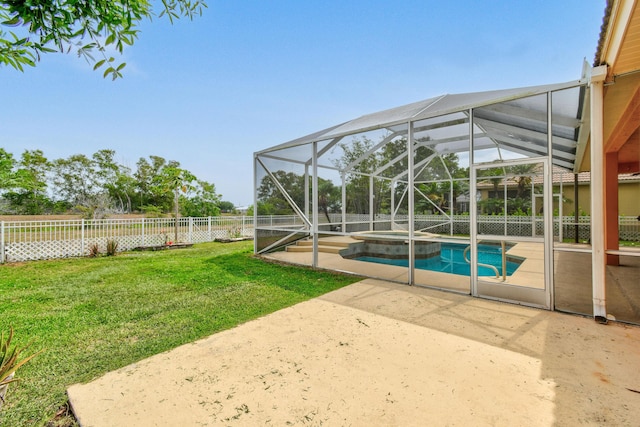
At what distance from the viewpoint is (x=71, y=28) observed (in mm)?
1479

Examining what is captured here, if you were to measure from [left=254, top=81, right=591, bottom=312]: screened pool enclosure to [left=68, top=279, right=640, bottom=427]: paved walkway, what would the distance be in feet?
4.30

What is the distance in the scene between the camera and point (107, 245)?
945 cm

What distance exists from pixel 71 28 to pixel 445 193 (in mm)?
11353

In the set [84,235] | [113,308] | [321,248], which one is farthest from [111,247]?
[321,248]

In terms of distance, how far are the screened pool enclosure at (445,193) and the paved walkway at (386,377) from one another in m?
1.31

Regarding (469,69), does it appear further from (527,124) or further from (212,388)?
(212,388)

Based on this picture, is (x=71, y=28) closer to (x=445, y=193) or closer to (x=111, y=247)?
(x=111, y=247)

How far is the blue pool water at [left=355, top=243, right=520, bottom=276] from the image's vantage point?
16.2 ft

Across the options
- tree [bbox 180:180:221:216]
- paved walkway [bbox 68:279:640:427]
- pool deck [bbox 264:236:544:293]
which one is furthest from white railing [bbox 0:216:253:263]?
paved walkway [bbox 68:279:640:427]

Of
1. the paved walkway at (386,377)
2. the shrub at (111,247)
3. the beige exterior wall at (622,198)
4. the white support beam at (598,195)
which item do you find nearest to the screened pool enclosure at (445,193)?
the beige exterior wall at (622,198)

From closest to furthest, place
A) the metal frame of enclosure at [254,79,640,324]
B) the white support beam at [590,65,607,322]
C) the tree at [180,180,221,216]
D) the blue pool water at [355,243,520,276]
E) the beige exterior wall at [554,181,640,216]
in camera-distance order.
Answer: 1. the white support beam at [590,65,607,322]
2. the metal frame of enclosure at [254,79,640,324]
3. the blue pool water at [355,243,520,276]
4. the beige exterior wall at [554,181,640,216]
5. the tree at [180,180,221,216]

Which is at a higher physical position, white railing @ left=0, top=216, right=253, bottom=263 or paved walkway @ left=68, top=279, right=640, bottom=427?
white railing @ left=0, top=216, right=253, bottom=263

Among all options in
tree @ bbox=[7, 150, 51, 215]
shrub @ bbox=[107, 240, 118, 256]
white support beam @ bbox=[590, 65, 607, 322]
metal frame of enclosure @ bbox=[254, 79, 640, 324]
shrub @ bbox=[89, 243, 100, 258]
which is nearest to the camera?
white support beam @ bbox=[590, 65, 607, 322]

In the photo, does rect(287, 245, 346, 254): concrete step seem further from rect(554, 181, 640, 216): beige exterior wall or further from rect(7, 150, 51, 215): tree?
rect(7, 150, 51, 215): tree
